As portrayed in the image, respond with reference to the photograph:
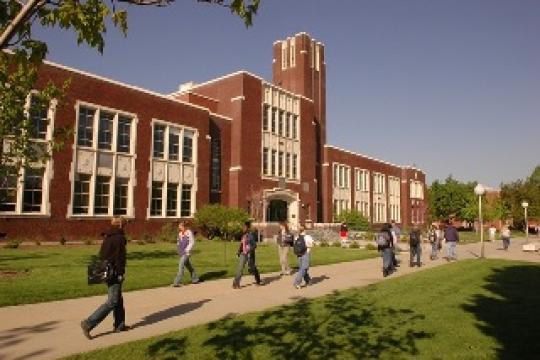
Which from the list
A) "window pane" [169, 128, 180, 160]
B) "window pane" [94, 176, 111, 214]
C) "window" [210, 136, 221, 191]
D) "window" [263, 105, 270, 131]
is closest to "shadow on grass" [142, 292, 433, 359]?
"window pane" [94, 176, 111, 214]

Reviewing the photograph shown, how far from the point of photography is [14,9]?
4195mm

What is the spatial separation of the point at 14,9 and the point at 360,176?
55.5 meters

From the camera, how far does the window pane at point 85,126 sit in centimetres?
2666

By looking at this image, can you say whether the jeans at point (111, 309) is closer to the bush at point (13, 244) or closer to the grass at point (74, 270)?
the grass at point (74, 270)

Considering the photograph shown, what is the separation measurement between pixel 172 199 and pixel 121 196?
427 centimetres

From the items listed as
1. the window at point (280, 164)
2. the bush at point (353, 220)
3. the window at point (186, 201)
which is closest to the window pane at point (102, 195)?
the window at point (186, 201)

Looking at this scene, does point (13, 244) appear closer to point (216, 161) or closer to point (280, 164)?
point (216, 161)

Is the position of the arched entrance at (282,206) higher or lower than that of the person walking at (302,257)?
higher

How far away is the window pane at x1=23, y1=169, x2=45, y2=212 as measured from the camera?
2386 cm

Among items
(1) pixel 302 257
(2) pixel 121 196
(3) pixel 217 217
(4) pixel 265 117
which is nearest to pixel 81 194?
(2) pixel 121 196

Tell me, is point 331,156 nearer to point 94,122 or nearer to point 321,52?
point 321,52

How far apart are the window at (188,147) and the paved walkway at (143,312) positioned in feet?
66.2

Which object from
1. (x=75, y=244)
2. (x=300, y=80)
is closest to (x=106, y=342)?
(x=75, y=244)

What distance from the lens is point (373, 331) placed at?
762cm
